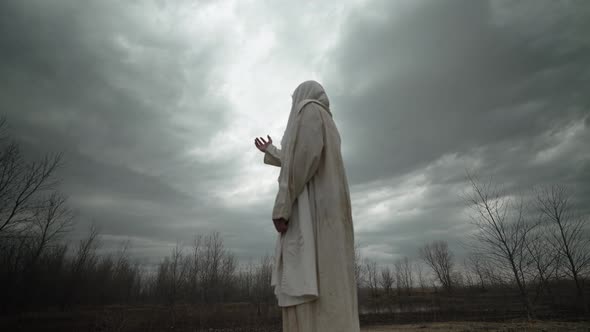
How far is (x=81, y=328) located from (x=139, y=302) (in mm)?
31028

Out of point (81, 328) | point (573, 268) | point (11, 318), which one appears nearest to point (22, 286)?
point (11, 318)

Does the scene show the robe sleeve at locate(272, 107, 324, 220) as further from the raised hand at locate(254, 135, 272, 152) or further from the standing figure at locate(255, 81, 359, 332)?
the raised hand at locate(254, 135, 272, 152)

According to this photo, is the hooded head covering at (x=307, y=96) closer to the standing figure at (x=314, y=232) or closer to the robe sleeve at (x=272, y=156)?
the standing figure at (x=314, y=232)

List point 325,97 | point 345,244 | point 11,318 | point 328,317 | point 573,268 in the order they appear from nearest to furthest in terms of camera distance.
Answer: point 328,317 → point 345,244 → point 325,97 → point 573,268 → point 11,318

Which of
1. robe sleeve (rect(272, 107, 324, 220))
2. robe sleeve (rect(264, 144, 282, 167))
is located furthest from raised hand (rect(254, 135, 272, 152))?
robe sleeve (rect(272, 107, 324, 220))

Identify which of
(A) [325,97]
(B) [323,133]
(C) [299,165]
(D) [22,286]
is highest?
(A) [325,97]

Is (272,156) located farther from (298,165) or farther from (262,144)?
(298,165)

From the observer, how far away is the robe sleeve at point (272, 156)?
3.13 m

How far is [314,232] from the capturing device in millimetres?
2000

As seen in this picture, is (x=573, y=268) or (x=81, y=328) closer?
(x=573, y=268)

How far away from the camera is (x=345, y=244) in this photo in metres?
1.99

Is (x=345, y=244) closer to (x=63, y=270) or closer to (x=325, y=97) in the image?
(x=325, y=97)

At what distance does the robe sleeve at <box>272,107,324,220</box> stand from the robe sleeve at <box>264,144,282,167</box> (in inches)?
36.8

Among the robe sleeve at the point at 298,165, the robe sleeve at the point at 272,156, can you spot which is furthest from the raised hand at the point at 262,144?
the robe sleeve at the point at 298,165
